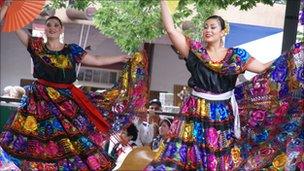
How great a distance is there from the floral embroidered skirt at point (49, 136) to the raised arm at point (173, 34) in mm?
1491

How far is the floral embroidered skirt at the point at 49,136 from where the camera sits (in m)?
5.79

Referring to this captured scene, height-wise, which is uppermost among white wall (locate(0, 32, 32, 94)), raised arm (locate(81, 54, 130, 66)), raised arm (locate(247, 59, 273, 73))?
raised arm (locate(247, 59, 273, 73))

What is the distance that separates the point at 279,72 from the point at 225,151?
28.5 inches

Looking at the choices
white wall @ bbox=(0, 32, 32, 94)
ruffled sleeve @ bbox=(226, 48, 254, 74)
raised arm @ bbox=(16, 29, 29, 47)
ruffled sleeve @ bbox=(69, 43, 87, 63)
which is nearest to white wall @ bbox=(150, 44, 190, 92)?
white wall @ bbox=(0, 32, 32, 94)

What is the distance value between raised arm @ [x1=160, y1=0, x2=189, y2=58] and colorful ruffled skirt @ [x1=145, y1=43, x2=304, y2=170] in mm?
330

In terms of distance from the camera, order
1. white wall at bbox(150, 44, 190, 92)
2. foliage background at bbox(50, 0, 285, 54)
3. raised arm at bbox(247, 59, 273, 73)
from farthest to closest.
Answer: white wall at bbox(150, 44, 190, 92), foliage background at bbox(50, 0, 285, 54), raised arm at bbox(247, 59, 273, 73)

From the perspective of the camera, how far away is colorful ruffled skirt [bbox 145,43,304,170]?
461cm

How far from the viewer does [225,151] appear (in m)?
4.71

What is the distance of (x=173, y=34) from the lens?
4.72m

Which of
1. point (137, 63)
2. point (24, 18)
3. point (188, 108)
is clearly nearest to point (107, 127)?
point (137, 63)

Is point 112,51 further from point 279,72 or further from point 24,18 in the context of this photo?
point 279,72

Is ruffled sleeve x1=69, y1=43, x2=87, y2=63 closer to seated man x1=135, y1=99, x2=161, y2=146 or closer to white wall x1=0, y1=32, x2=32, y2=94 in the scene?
seated man x1=135, y1=99, x2=161, y2=146

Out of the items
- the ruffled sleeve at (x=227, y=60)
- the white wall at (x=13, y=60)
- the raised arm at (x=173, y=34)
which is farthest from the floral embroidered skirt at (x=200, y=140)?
the white wall at (x=13, y=60)

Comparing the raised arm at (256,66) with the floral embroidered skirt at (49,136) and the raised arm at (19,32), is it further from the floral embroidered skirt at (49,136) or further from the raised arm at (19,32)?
the raised arm at (19,32)
